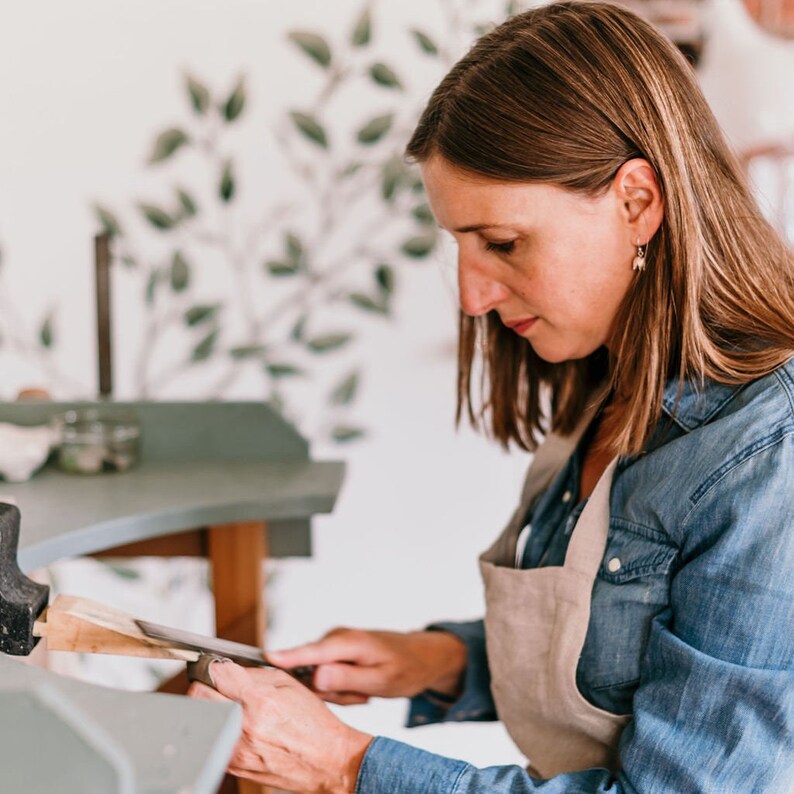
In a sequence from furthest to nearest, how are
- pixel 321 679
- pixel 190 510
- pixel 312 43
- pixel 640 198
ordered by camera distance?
pixel 312 43 → pixel 190 510 → pixel 321 679 → pixel 640 198

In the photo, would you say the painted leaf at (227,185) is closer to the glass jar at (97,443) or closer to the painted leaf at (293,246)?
the painted leaf at (293,246)

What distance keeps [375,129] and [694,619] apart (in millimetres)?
1509

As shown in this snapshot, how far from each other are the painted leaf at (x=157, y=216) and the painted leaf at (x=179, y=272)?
65 mm

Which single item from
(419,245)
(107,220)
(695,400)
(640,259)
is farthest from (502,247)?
(107,220)

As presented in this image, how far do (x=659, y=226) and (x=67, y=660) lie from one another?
1688mm

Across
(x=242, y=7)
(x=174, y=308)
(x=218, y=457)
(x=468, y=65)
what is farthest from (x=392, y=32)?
(x=468, y=65)

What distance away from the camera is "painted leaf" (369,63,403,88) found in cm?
221

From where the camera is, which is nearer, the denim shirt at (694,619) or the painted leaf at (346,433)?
the denim shirt at (694,619)

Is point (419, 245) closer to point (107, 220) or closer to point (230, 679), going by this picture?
point (107, 220)

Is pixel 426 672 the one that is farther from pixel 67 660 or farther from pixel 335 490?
pixel 67 660

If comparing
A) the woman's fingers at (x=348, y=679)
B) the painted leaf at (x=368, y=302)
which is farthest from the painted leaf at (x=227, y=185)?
the woman's fingers at (x=348, y=679)

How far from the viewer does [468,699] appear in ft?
4.81

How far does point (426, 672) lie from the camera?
1.46 meters

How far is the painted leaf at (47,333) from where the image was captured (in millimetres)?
2307
